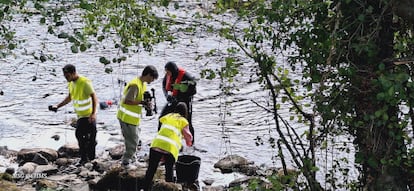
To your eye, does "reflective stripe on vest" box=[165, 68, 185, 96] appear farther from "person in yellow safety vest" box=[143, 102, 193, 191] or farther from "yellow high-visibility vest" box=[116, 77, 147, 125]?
"person in yellow safety vest" box=[143, 102, 193, 191]

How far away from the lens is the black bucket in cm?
998

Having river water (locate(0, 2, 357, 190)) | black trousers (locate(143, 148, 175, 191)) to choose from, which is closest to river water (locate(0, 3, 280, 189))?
river water (locate(0, 2, 357, 190))

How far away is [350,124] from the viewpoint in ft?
17.9

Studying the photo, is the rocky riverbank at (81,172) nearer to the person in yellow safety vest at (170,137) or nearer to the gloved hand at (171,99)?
the person in yellow safety vest at (170,137)

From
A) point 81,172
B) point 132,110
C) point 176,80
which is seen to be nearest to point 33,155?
point 81,172

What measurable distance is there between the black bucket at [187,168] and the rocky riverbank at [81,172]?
2.9 inches

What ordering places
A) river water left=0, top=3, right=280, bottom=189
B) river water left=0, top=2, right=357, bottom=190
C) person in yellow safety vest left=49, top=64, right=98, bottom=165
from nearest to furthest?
person in yellow safety vest left=49, top=64, right=98, bottom=165 < river water left=0, top=2, right=357, bottom=190 < river water left=0, top=3, right=280, bottom=189

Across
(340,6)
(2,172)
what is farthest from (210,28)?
(2,172)

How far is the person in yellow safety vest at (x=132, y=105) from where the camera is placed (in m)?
9.77

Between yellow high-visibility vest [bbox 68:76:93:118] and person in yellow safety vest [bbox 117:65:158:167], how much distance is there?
1.82 feet

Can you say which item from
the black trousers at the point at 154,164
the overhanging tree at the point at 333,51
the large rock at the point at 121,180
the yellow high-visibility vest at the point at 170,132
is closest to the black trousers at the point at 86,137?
the large rock at the point at 121,180

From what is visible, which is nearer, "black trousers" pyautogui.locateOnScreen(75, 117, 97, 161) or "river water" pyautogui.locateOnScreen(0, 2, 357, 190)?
"black trousers" pyautogui.locateOnScreen(75, 117, 97, 161)

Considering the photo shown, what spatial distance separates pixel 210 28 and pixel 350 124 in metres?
1.42

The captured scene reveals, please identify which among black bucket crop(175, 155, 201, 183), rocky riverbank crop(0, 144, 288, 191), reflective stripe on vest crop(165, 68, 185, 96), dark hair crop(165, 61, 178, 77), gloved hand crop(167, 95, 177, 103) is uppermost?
dark hair crop(165, 61, 178, 77)
